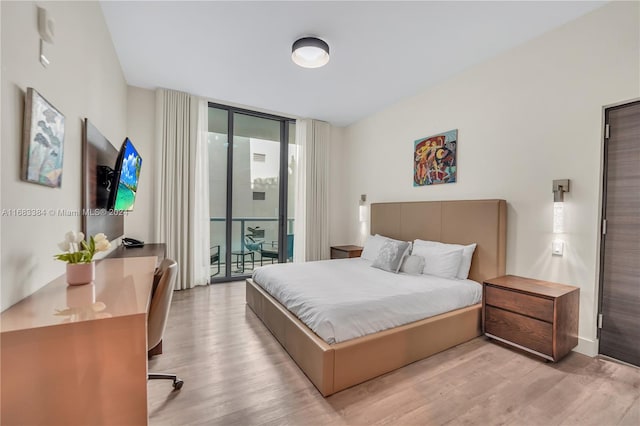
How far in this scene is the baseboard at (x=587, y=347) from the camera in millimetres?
2318

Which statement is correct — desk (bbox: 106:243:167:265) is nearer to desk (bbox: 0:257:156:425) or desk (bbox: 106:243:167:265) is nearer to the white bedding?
the white bedding

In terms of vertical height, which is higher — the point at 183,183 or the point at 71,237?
the point at 183,183

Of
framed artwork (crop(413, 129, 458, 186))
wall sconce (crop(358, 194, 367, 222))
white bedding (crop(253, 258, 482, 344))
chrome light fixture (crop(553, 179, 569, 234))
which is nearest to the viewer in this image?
white bedding (crop(253, 258, 482, 344))

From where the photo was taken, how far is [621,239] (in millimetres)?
2201

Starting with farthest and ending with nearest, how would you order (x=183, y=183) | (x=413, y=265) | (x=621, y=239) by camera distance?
(x=183, y=183) < (x=413, y=265) < (x=621, y=239)

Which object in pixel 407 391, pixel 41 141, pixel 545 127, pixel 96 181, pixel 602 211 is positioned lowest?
pixel 407 391

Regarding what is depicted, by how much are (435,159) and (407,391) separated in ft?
9.12

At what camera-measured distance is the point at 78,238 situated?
153cm

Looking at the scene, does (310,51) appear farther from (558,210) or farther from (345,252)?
(345,252)

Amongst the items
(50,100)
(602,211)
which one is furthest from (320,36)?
(602,211)

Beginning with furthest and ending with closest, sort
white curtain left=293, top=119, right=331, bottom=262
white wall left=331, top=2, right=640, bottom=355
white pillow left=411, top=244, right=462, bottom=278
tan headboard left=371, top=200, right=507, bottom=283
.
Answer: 1. white curtain left=293, top=119, right=331, bottom=262
2. white pillow left=411, top=244, right=462, bottom=278
3. tan headboard left=371, top=200, right=507, bottom=283
4. white wall left=331, top=2, right=640, bottom=355

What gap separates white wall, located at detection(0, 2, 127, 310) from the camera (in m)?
1.14

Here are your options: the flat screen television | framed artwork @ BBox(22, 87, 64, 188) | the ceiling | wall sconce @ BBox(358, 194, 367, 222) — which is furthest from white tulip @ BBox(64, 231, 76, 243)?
wall sconce @ BBox(358, 194, 367, 222)

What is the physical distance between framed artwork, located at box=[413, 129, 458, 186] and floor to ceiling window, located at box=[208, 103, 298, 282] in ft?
7.41
